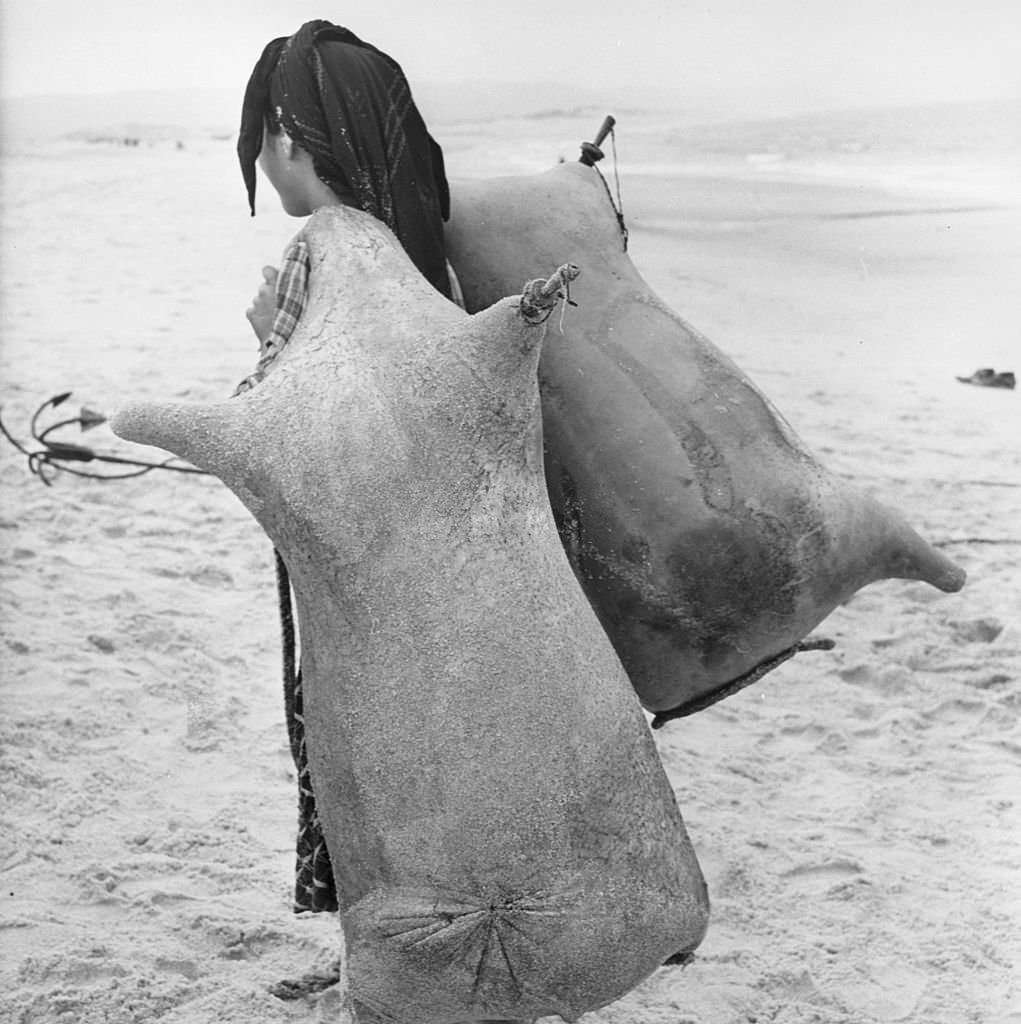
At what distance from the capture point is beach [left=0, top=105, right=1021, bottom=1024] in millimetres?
2668

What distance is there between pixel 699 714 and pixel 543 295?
2386mm

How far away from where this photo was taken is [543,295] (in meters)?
1.60

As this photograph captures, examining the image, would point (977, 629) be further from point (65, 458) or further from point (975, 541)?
point (65, 458)

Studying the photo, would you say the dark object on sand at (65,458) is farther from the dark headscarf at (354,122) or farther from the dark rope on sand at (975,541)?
the dark headscarf at (354,122)

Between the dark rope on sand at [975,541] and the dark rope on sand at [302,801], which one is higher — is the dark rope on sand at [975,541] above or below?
below

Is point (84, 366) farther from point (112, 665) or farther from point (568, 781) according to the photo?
point (568, 781)

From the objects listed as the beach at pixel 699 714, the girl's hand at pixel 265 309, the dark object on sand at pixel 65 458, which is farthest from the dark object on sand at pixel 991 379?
the girl's hand at pixel 265 309

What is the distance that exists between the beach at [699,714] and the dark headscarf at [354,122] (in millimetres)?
438

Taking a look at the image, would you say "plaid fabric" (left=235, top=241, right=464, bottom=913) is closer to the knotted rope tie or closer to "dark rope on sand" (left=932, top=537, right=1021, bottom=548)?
the knotted rope tie

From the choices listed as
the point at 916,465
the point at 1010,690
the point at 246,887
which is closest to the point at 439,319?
the point at 246,887

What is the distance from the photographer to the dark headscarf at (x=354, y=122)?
6.29ft

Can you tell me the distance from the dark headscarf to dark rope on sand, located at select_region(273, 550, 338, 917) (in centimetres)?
50

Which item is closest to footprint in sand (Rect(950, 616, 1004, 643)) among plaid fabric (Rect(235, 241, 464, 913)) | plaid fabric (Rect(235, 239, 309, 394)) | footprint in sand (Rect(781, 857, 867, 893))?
footprint in sand (Rect(781, 857, 867, 893))

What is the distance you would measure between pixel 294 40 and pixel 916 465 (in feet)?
13.4
